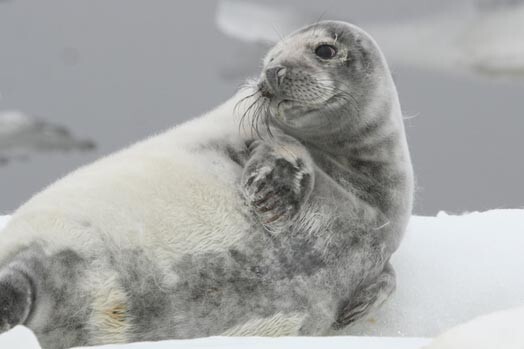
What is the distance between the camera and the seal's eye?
64.0 inches

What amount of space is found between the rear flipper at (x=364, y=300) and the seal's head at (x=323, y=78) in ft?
0.96

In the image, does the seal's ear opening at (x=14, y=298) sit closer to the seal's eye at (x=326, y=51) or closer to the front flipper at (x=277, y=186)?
the front flipper at (x=277, y=186)

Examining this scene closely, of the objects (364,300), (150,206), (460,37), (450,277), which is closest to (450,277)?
(450,277)

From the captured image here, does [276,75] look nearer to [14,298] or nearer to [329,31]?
[329,31]

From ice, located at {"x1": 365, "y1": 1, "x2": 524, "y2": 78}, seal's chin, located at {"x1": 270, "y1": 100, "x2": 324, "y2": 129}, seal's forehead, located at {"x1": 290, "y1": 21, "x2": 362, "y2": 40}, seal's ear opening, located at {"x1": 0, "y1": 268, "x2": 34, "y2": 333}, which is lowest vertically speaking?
seal's ear opening, located at {"x1": 0, "y1": 268, "x2": 34, "y2": 333}

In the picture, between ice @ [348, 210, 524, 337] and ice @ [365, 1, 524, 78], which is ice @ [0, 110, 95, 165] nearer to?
ice @ [365, 1, 524, 78]

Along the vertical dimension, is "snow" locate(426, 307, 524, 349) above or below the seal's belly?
below

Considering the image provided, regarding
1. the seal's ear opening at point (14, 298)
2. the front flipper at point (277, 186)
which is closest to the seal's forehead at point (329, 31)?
the front flipper at point (277, 186)

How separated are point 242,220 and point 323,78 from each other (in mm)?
299

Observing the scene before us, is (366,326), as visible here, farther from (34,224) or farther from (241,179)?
(34,224)

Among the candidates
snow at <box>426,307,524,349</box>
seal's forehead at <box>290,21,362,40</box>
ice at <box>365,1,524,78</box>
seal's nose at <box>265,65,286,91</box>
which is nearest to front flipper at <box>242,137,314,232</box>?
seal's nose at <box>265,65,286,91</box>

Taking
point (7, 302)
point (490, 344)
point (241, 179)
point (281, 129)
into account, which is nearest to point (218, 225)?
point (241, 179)

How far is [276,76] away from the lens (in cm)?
158

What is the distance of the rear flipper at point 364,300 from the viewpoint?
5.16 ft
